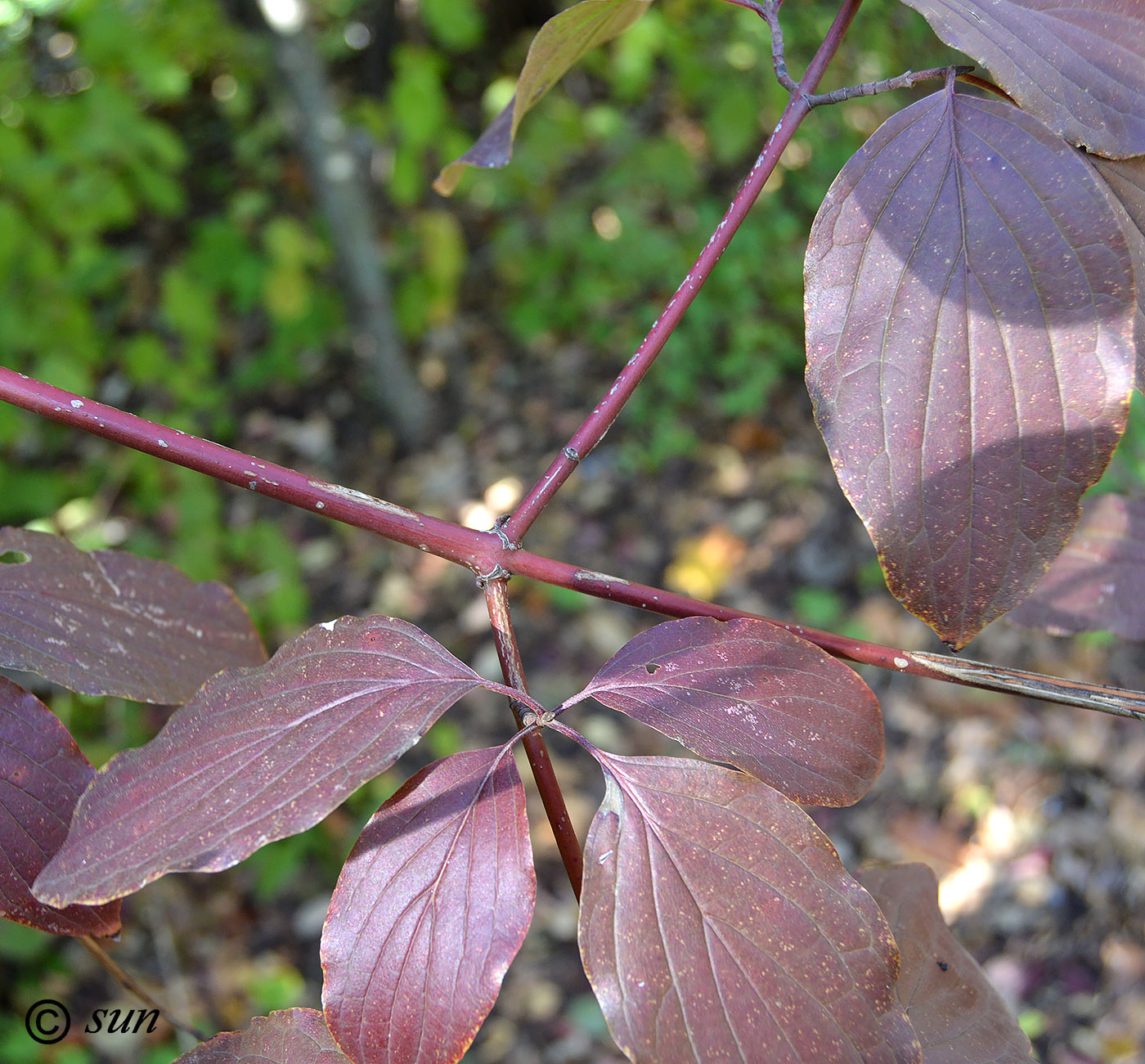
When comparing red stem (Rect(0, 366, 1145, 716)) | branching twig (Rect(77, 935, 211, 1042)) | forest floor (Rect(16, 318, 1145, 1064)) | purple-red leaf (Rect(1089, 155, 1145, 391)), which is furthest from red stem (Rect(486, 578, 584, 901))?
forest floor (Rect(16, 318, 1145, 1064))

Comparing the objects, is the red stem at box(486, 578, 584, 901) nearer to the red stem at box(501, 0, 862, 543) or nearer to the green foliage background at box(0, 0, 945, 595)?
the red stem at box(501, 0, 862, 543)

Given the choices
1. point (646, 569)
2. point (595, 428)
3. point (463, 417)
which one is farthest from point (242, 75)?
point (595, 428)

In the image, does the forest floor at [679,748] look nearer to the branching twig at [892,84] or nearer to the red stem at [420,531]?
the red stem at [420,531]

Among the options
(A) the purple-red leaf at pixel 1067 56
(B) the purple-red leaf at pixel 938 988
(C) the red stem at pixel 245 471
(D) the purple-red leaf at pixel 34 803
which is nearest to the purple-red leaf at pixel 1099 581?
(B) the purple-red leaf at pixel 938 988

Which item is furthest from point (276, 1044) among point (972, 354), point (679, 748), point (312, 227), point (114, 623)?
point (312, 227)

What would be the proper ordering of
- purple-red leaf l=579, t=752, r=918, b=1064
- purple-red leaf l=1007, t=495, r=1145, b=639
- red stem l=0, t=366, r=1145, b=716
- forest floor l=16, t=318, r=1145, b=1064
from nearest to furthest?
purple-red leaf l=579, t=752, r=918, b=1064 < red stem l=0, t=366, r=1145, b=716 < purple-red leaf l=1007, t=495, r=1145, b=639 < forest floor l=16, t=318, r=1145, b=1064

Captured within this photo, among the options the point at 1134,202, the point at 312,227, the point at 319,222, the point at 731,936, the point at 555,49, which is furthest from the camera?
the point at 312,227

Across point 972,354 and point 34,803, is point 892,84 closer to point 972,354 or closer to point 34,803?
point 972,354
